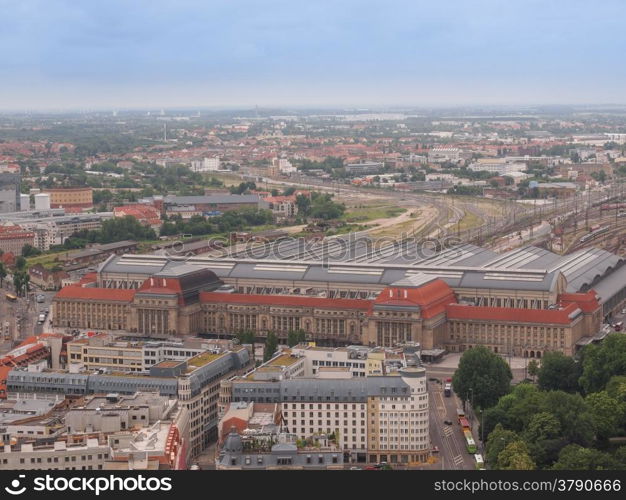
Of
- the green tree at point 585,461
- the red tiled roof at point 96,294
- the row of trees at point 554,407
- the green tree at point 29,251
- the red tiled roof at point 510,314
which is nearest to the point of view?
the green tree at point 585,461

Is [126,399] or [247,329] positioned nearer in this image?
[126,399]

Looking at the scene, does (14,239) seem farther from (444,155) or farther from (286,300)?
(444,155)

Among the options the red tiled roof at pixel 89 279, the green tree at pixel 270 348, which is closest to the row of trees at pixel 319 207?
the red tiled roof at pixel 89 279

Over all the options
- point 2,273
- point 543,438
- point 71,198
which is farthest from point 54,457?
point 71,198

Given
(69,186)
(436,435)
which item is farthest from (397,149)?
(436,435)

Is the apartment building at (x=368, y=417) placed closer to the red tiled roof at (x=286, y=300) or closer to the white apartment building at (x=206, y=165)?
the red tiled roof at (x=286, y=300)

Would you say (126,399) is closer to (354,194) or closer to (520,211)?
(520,211)
